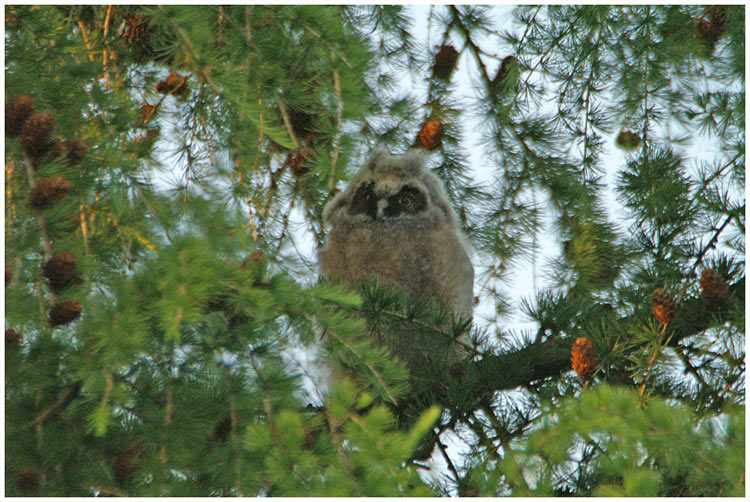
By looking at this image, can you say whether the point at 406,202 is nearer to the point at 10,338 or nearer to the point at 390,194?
the point at 390,194

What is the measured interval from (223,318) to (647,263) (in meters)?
1.12

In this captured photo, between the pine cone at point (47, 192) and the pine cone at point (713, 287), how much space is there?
1.26 metres

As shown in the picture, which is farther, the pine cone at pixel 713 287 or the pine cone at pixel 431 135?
the pine cone at pixel 431 135

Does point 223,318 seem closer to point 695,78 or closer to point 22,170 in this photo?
point 22,170

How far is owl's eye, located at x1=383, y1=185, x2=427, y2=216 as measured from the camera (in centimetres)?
217

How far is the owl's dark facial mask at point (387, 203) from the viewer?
2.17 meters

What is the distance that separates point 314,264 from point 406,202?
36 centimetres

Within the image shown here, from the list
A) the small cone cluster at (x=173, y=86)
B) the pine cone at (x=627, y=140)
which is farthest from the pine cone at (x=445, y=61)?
the small cone cluster at (x=173, y=86)

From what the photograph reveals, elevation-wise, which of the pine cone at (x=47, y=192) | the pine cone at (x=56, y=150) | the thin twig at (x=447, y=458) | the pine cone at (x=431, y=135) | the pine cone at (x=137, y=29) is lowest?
the thin twig at (x=447, y=458)

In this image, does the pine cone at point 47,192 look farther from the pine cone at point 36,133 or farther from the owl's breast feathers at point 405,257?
the owl's breast feathers at point 405,257

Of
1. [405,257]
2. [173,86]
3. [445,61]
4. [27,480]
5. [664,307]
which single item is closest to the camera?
[27,480]

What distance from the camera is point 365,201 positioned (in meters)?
2.20

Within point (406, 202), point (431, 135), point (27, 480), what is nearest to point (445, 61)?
point (431, 135)

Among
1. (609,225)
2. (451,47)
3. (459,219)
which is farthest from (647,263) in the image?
(451,47)
